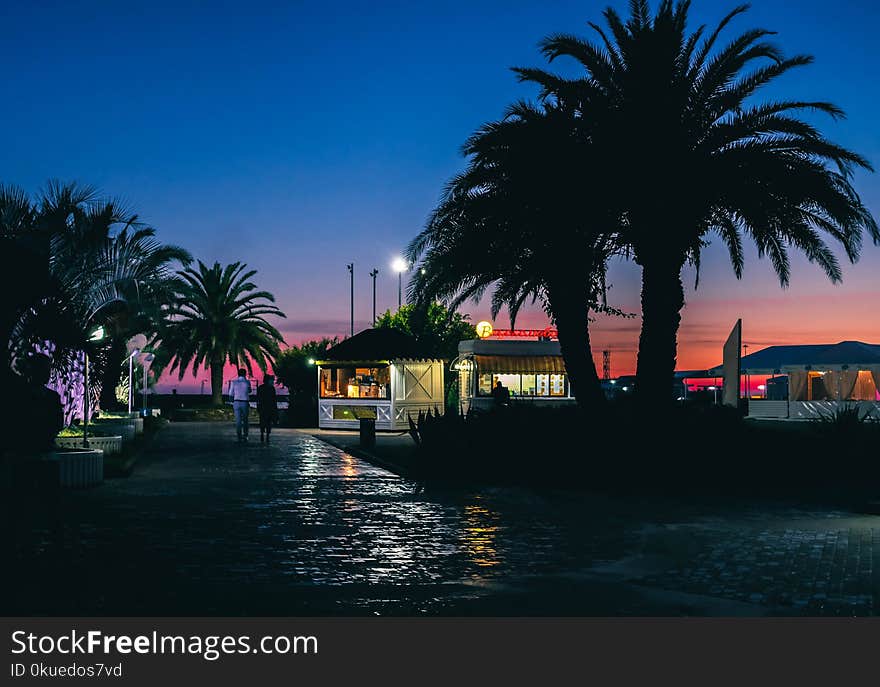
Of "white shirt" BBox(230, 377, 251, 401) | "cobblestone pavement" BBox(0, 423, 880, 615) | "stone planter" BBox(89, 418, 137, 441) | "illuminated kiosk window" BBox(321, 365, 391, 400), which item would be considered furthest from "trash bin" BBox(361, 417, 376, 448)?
"illuminated kiosk window" BBox(321, 365, 391, 400)

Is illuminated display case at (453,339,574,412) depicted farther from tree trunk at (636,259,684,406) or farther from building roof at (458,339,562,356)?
tree trunk at (636,259,684,406)

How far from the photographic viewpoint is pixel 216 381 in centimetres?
6072

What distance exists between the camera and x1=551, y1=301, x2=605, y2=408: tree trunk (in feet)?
74.5

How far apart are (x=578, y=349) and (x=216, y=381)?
40906 millimetres

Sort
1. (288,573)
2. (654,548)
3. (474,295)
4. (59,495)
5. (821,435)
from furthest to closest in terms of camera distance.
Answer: (474,295)
(821,435)
(59,495)
(654,548)
(288,573)

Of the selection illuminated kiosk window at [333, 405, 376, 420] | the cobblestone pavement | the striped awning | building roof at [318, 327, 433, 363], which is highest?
building roof at [318, 327, 433, 363]

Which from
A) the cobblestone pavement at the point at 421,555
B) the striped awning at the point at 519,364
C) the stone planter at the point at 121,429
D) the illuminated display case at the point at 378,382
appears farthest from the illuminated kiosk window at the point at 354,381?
the cobblestone pavement at the point at 421,555

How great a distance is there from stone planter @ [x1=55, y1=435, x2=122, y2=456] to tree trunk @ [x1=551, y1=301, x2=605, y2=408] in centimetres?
999

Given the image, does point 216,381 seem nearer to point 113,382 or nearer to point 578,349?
point 113,382

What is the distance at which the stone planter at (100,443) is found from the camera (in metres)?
22.2

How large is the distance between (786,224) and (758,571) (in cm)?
1344
